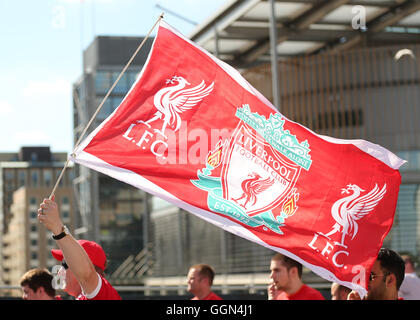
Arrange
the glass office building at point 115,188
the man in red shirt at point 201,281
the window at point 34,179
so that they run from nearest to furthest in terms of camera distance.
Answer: the man in red shirt at point 201,281 < the glass office building at point 115,188 < the window at point 34,179

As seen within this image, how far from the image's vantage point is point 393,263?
4.54 meters

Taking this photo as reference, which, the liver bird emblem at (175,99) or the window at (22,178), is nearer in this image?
the liver bird emblem at (175,99)

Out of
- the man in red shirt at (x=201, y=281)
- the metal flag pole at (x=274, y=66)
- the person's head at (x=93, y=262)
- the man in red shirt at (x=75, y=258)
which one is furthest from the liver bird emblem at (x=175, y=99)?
the metal flag pole at (x=274, y=66)

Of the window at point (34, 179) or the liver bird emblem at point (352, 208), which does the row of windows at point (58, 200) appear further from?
the liver bird emblem at point (352, 208)

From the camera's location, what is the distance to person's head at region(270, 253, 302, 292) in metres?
6.33

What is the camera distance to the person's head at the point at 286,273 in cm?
633

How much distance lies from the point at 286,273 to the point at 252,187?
113 centimetres

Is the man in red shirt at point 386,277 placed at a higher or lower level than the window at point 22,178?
lower

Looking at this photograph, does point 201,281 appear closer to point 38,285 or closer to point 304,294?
point 304,294

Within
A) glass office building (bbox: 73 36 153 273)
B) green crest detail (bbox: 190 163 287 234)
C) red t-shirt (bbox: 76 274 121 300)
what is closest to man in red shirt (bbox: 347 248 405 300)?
green crest detail (bbox: 190 163 287 234)

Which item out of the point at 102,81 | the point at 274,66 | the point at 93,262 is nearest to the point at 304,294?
the point at 93,262

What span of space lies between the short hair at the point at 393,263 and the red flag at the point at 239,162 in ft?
1.01
